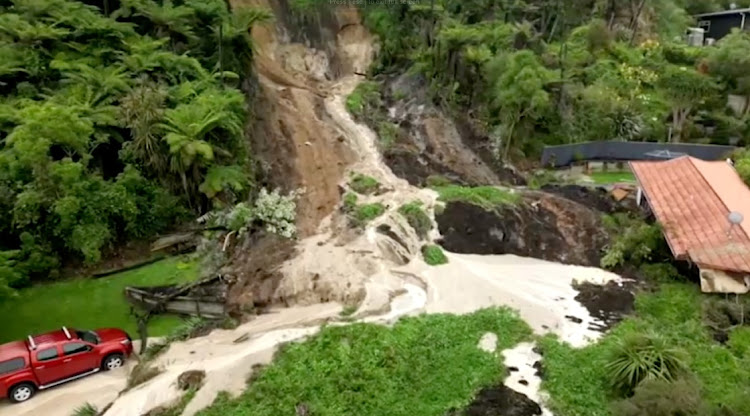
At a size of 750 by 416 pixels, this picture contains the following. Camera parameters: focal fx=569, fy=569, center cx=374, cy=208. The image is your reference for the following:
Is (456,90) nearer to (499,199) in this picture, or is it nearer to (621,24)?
(499,199)

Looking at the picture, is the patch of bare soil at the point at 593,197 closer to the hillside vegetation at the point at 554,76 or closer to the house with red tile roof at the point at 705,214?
the house with red tile roof at the point at 705,214

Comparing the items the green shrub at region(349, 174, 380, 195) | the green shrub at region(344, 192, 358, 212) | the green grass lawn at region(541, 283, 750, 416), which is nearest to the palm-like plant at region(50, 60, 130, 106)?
the green shrub at region(344, 192, 358, 212)

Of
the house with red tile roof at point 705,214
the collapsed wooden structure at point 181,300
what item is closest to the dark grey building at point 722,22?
the house with red tile roof at point 705,214

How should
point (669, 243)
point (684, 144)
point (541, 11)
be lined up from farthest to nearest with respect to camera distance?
point (541, 11) < point (684, 144) < point (669, 243)

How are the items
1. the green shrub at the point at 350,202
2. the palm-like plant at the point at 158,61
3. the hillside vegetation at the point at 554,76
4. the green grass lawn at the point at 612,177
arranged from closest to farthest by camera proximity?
the green shrub at the point at 350,202
the palm-like plant at the point at 158,61
the green grass lawn at the point at 612,177
the hillside vegetation at the point at 554,76

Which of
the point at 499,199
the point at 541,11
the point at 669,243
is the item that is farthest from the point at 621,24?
the point at 669,243
